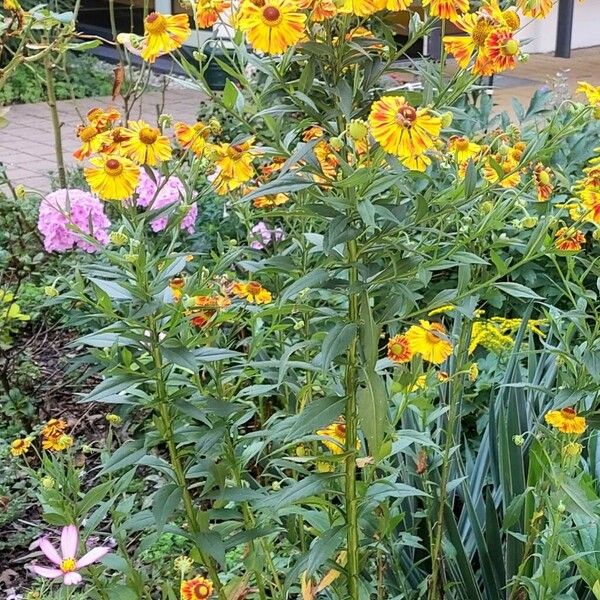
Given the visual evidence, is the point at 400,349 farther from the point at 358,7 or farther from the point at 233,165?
the point at 358,7

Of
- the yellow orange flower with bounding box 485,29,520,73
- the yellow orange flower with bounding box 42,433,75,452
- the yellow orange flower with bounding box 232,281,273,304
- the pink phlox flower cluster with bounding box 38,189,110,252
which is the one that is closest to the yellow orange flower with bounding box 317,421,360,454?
the yellow orange flower with bounding box 232,281,273,304

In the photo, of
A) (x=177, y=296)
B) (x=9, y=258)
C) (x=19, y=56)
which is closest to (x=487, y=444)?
(x=177, y=296)

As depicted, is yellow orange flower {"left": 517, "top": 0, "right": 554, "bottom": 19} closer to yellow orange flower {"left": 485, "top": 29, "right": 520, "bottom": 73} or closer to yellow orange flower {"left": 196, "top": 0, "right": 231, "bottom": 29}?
yellow orange flower {"left": 485, "top": 29, "right": 520, "bottom": 73}

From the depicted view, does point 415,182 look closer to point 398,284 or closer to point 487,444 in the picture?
point 398,284

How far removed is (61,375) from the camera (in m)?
3.02

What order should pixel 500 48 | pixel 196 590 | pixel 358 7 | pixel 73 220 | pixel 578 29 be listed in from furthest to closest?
1. pixel 578 29
2. pixel 73 220
3. pixel 196 590
4. pixel 500 48
5. pixel 358 7

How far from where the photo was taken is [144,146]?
126 cm

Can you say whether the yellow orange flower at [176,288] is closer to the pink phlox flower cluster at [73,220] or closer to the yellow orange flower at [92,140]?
the yellow orange flower at [92,140]

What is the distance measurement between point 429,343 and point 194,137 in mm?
451

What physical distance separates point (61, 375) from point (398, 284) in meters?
2.00

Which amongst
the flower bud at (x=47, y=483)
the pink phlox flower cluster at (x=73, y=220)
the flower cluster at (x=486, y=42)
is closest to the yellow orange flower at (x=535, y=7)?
the flower cluster at (x=486, y=42)

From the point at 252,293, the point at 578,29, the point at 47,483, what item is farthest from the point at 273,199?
the point at 578,29

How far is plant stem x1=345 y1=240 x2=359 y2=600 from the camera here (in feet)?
4.10

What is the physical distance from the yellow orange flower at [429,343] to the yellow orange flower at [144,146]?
43 centimetres
